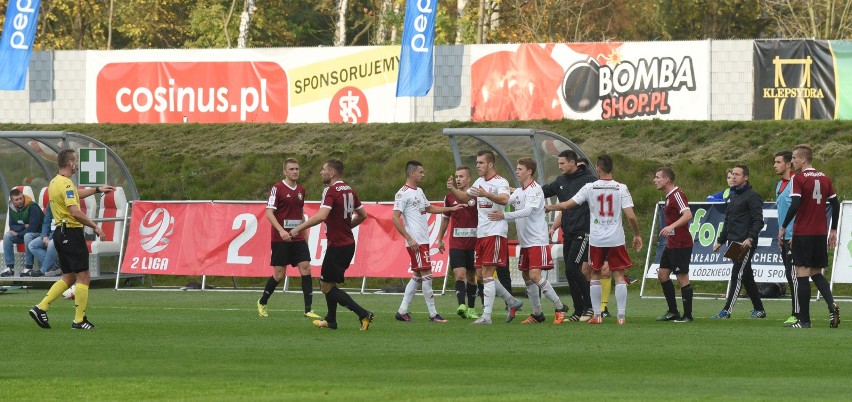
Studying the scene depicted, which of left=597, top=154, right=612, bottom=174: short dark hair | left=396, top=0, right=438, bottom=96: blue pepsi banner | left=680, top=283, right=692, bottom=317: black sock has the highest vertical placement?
left=396, top=0, right=438, bottom=96: blue pepsi banner

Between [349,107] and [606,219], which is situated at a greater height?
[349,107]

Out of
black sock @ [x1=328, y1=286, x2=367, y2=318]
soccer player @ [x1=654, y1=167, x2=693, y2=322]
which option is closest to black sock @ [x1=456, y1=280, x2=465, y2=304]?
soccer player @ [x1=654, y1=167, x2=693, y2=322]

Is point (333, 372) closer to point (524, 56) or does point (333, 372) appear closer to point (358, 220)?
point (358, 220)

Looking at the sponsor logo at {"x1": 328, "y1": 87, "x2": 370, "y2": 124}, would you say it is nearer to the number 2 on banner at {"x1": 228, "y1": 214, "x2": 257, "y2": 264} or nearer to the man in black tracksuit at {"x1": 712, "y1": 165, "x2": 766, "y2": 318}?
the number 2 on banner at {"x1": 228, "y1": 214, "x2": 257, "y2": 264}

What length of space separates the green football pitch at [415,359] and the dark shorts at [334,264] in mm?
654

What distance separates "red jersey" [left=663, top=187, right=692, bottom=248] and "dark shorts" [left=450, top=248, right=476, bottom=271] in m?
2.49

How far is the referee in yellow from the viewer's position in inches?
667

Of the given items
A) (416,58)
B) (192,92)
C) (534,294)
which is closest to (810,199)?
(534,294)

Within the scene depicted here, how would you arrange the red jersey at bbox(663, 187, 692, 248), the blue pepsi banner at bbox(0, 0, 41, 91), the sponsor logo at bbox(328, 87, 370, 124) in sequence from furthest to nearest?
the blue pepsi banner at bbox(0, 0, 41, 91) → the sponsor logo at bbox(328, 87, 370, 124) → the red jersey at bbox(663, 187, 692, 248)

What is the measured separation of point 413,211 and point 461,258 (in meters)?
1.07

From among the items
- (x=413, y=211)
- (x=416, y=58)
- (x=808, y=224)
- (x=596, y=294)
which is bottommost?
(x=596, y=294)

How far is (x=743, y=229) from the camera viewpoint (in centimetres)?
1958

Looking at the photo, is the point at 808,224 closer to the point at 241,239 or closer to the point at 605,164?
the point at 605,164

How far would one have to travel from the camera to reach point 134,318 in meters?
18.8
